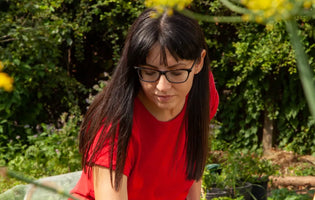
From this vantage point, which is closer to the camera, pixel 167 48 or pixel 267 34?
pixel 167 48

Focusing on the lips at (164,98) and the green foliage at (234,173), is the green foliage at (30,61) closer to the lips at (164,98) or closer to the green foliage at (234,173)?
the green foliage at (234,173)

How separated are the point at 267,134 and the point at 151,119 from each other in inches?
155

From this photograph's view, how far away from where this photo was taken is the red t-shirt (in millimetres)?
1875

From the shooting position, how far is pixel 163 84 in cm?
145

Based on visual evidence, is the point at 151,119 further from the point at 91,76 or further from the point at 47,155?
the point at 91,76

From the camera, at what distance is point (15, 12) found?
4.71 metres

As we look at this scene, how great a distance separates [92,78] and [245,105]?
1.90 metres

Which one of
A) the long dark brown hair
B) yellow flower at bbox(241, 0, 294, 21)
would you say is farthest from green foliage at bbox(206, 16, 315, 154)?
yellow flower at bbox(241, 0, 294, 21)

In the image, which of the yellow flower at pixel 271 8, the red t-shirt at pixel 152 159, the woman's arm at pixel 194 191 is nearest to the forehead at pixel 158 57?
the red t-shirt at pixel 152 159

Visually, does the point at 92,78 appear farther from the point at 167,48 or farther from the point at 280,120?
the point at 167,48

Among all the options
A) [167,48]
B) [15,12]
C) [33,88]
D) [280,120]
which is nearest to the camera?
[167,48]

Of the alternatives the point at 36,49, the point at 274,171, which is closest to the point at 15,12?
the point at 36,49

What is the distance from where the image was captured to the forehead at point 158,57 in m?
1.48

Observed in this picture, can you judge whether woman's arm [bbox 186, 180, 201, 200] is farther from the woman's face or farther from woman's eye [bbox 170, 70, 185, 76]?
woman's eye [bbox 170, 70, 185, 76]
